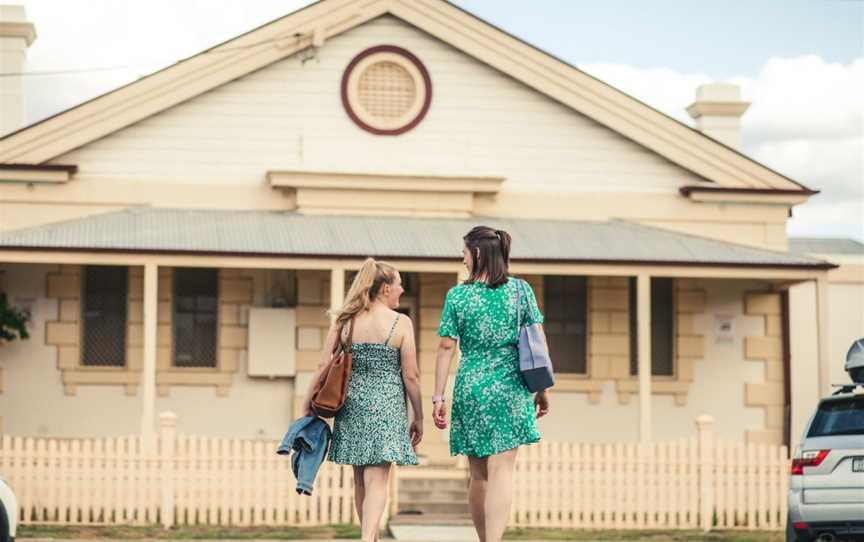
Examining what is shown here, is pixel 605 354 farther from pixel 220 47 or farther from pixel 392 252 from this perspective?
pixel 220 47

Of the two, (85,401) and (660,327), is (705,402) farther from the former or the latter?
(85,401)

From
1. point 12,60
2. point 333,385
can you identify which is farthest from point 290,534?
point 12,60

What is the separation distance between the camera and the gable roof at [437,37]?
18844mm

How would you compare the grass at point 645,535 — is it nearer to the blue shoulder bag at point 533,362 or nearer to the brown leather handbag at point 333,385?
the brown leather handbag at point 333,385

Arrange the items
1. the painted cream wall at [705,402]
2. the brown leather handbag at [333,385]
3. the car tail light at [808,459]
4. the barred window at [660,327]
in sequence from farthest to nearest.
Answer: the barred window at [660,327] < the painted cream wall at [705,402] < the car tail light at [808,459] < the brown leather handbag at [333,385]

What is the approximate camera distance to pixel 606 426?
65.0 ft

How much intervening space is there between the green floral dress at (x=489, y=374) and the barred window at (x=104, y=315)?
11.2m

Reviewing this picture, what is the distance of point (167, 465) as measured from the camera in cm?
1595

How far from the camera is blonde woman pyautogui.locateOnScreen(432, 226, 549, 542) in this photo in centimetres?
869

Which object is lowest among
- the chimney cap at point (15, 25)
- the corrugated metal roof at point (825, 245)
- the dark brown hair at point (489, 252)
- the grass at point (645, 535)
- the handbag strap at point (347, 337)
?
the grass at point (645, 535)

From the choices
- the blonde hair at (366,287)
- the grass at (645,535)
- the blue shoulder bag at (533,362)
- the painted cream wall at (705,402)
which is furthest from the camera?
the painted cream wall at (705,402)

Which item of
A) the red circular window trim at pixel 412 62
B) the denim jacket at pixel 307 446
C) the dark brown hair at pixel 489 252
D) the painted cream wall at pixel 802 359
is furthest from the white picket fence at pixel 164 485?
the dark brown hair at pixel 489 252

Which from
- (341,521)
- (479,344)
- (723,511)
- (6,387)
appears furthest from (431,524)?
(479,344)

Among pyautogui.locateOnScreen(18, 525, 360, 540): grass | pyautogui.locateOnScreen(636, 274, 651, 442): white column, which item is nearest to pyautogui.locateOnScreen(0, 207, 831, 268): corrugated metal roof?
pyautogui.locateOnScreen(636, 274, 651, 442): white column
